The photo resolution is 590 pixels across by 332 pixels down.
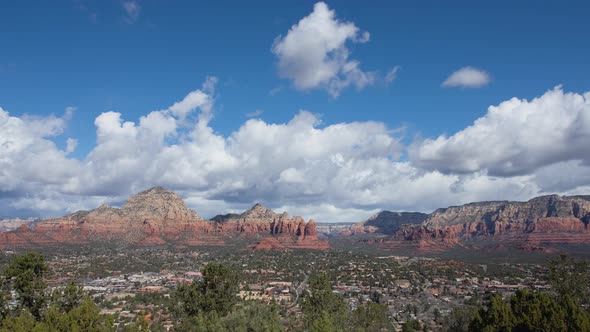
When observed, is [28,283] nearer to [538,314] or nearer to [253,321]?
[253,321]

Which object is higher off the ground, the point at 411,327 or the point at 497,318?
the point at 497,318

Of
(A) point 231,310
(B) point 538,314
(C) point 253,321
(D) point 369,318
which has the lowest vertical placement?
(D) point 369,318

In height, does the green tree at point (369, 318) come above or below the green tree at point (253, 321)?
below

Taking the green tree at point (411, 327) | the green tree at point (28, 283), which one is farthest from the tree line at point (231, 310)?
the green tree at point (411, 327)

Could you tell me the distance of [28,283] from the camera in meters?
41.0

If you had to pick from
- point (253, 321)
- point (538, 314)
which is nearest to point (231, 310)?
point (253, 321)

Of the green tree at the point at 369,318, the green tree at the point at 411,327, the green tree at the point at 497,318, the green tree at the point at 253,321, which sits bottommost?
the green tree at the point at 411,327

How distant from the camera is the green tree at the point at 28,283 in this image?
4091 cm

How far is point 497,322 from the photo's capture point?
3581cm

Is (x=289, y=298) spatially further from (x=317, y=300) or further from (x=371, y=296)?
(x=317, y=300)

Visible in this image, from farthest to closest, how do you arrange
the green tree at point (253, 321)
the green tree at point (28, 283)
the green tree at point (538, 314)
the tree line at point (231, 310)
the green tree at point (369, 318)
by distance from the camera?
1. the green tree at point (369, 318)
2. the green tree at point (28, 283)
3. the green tree at point (538, 314)
4. the tree line at point (231, 310)
5. the green tree at point (253, 321)

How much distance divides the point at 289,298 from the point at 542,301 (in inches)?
2689

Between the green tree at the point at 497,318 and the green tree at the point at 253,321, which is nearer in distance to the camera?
the green tree at the point at 253,321

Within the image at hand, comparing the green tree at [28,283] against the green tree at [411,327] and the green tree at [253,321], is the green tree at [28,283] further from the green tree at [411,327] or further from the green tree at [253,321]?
the green tree at [411,327]
